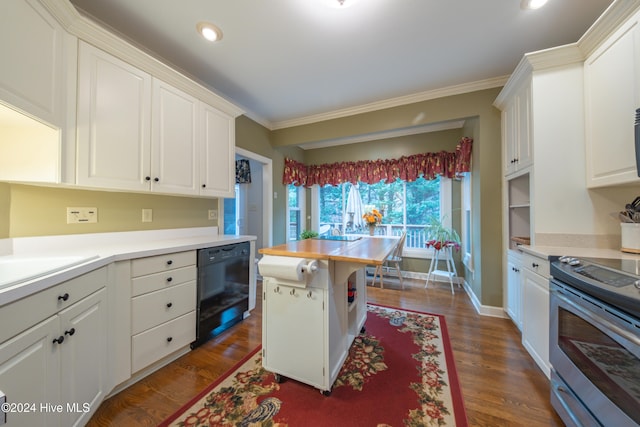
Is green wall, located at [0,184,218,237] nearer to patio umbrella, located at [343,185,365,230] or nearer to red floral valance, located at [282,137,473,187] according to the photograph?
red floral valance, located at [282,137,473,187]

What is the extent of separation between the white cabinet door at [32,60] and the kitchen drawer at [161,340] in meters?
1.46

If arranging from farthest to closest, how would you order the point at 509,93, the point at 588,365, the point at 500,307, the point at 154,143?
the point at 500,307, the point at 509,93, the point at 154,143, the point at 588,365

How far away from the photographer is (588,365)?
1076 mm

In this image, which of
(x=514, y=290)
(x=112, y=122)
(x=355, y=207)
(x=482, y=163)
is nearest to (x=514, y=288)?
(x=514, y=290)

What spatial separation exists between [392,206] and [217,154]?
9.98 ft

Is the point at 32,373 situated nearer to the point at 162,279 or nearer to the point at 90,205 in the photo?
the point at 162,279

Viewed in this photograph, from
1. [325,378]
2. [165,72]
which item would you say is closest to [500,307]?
[325,378]

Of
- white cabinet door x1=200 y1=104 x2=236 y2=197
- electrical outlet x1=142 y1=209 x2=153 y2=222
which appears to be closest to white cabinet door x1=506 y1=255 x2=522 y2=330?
white cabinet door x1=200 y1=104 x2=236 y2=197

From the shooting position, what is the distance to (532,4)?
1600 mm

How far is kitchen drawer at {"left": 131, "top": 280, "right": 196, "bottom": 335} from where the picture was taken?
4.97ft

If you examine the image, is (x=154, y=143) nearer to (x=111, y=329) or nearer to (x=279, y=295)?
(x=111, y=329)

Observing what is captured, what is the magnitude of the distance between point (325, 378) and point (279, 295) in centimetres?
57

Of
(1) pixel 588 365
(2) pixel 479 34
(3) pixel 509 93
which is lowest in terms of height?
(1) pixel 588 365

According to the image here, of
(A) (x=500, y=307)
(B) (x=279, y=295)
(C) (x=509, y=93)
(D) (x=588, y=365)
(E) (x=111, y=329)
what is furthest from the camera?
(A) (x=500, y=307)
